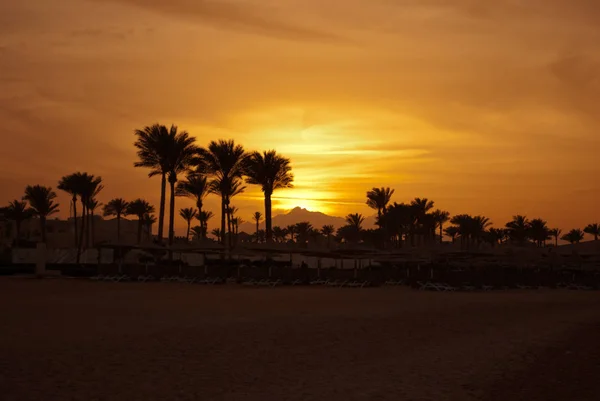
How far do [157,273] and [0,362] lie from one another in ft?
83.9

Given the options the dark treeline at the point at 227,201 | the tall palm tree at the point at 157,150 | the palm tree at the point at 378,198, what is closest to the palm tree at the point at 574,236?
the dark treeline at the point at 227,201

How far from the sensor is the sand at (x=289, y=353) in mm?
8625

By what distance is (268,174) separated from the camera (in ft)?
145

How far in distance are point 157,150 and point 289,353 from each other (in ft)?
108

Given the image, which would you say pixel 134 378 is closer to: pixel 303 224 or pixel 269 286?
pixel 269 286

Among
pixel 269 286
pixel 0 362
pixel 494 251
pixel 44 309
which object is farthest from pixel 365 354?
pixel 494 251

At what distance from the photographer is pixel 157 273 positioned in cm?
3462

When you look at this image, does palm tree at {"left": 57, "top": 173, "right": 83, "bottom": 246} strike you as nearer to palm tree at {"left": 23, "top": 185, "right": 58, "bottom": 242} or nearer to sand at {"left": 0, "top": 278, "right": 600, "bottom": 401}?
palm tree at {"left": 23, "top": 185, "right": 58, "bottom": 242}

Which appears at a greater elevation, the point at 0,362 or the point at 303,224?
the point at 303,224

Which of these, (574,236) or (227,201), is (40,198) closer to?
(227,201)

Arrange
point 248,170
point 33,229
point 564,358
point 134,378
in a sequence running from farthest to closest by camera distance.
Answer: point 33,229 → point 248,170 → point 564,358 → point 134,378

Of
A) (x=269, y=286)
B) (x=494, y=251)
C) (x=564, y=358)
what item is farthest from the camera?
(x=494, y=251)

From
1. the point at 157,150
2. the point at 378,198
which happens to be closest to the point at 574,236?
the point at 378,198

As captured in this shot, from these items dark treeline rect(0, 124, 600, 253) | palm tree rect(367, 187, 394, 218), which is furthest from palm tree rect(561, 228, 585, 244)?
palm tree rect(367, 187, 394, 218)
